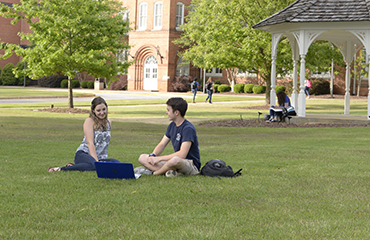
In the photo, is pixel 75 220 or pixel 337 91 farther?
pixel 337 91

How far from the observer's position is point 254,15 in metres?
26.3

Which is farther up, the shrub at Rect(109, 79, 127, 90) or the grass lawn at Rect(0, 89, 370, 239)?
the shrub at Rect(109, 79, 127, 90)

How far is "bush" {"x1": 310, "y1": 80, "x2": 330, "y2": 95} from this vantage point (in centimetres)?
4686

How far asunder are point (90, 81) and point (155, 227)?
58.0 metres

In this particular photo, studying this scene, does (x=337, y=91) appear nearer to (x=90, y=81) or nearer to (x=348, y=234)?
(x=90, y=81)

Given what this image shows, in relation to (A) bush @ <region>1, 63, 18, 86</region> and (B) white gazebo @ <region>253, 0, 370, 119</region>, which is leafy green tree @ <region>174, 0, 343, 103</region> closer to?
(B) white gazebo @ <region>253, 0, 370, 119</region>

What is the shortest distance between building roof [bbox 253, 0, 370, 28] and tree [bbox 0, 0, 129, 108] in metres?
7.75

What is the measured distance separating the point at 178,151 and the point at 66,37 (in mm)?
18332

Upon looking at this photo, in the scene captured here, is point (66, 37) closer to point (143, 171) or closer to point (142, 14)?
point (143, 171)

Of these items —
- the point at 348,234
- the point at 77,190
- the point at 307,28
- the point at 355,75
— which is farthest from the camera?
the point at 355,75

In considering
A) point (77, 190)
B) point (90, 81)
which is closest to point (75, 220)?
point (77, 190)

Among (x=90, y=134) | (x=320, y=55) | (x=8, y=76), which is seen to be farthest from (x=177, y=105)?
(x=8, y=76)

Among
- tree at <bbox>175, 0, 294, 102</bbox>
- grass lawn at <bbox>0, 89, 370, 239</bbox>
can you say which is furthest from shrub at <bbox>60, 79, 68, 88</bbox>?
grass lawn at <bbox>0, 89, 370, 239</bbox>

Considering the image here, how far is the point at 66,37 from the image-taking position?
24.3m
